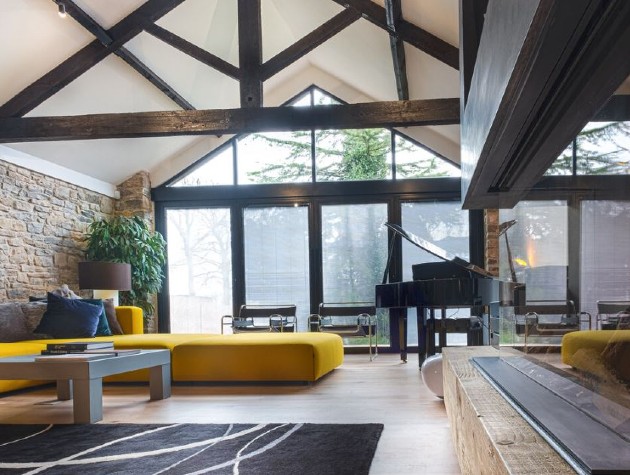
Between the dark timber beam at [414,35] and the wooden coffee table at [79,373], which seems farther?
the dark timber beam at [414,35]

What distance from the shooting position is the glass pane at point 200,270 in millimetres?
7820

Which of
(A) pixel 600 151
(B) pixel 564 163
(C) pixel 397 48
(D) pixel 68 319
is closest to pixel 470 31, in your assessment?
(B) pixel 564 163

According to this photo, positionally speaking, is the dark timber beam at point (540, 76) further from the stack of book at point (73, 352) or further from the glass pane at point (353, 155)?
the glass pane at point (353, 155)

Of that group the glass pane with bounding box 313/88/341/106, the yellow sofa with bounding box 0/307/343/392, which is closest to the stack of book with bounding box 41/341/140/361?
the yellow sofa with bounding box 0/307/343/392

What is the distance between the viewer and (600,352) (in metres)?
0.95

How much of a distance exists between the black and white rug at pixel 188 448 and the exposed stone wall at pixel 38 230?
9.04 ft

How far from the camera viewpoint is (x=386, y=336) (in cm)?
748

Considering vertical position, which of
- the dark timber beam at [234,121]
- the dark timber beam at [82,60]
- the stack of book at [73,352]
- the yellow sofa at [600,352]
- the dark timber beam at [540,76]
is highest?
the dark timber beam at [82,60]

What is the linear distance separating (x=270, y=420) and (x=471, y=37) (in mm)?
2238

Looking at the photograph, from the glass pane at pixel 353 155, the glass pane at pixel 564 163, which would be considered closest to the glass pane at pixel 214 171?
the glass pane at pixel 353 155

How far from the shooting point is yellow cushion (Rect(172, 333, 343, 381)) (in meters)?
4.57

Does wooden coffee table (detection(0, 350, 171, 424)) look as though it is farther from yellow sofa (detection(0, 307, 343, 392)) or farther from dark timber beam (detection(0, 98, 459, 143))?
dark timber beam (detection(0, 98, 459, 143))

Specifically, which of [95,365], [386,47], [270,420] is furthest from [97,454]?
[386,47]

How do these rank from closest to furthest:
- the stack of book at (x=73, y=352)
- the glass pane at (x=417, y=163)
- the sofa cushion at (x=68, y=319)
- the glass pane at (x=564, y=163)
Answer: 1. the glass pane at (x=564, y=163)
2. the stack of book at (x=73, y=352)
3. the sofa cushion at (x=68, y=319)
4. the glass pane at (x=417, y=163)
